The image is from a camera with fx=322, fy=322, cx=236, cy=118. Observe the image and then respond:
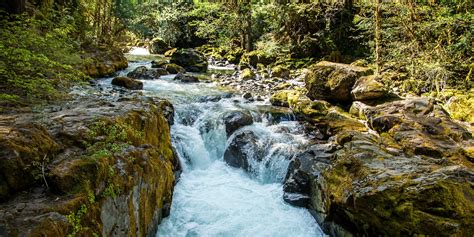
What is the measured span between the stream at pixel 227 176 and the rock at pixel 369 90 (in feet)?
7.26

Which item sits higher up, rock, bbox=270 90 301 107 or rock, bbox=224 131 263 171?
rock, bbox=270 90 301 107

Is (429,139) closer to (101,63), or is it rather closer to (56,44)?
(56,44)

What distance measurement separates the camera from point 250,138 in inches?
359

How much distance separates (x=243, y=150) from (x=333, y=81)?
4.63m

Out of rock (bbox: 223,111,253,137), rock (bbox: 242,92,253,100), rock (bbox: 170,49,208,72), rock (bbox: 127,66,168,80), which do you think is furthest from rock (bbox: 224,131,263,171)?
rock (bbox: 170,49,208,72)

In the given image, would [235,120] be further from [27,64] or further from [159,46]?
[159,46]

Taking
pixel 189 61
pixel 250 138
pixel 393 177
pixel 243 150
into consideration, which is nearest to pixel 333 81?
pixel 250 138

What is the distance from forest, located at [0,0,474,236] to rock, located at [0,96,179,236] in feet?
0.06

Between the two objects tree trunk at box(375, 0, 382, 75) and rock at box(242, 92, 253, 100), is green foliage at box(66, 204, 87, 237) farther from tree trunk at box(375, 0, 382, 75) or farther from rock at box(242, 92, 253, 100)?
tree trunk at box(375, 0, 382, 75)

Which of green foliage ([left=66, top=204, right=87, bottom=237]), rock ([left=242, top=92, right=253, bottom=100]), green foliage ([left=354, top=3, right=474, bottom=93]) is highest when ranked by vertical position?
green foliage ([left=354, top=3, right=474, bottom=93])

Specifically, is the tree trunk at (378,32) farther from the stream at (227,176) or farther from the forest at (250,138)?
the stream at (227,176)

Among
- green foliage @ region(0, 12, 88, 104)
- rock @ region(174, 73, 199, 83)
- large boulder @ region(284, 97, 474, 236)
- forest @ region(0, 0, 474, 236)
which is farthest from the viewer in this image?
rock @ region(174, 73, 199, 83)

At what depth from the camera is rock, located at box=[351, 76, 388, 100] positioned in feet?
33.2

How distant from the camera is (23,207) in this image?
119 inches
